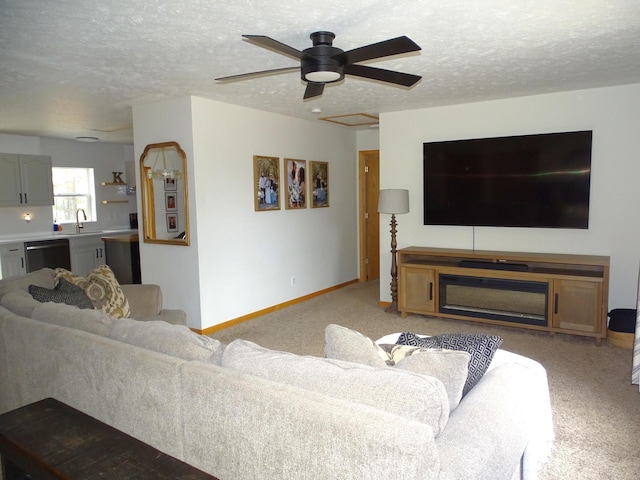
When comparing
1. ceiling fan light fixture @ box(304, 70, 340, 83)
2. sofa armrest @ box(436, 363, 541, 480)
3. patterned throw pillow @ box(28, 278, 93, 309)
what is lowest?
sofa armrest @ box(436, 363, 541, 480)

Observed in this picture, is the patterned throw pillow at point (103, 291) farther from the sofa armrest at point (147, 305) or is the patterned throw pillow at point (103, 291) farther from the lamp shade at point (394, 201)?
the lamp shade at point (394, 201)

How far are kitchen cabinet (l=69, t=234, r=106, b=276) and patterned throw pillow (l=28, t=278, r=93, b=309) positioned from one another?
4.35 metres

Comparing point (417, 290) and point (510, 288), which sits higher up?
point (510, 288)

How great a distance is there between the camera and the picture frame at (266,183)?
5.21m

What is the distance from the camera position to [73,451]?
56.9 inches

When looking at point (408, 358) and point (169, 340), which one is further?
point (169, 340)

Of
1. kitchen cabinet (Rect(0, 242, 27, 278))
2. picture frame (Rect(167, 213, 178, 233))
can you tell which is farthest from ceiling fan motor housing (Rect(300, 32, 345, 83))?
kitchen cabinet (Rect(0, 242, 27, 278))

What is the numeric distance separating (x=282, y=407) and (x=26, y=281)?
2592 millimetres

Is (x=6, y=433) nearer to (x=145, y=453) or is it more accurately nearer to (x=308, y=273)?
(x=145, y=453)

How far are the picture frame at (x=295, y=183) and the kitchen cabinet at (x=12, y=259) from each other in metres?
3.86

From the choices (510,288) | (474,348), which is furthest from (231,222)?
(474,348)

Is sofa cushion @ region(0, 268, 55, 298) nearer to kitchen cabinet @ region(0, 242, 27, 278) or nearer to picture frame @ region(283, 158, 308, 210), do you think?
picture frame @ region(283, 158, 308, 210)

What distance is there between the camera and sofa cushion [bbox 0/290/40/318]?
95.5 inches

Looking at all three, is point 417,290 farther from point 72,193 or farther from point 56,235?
point 72,193
